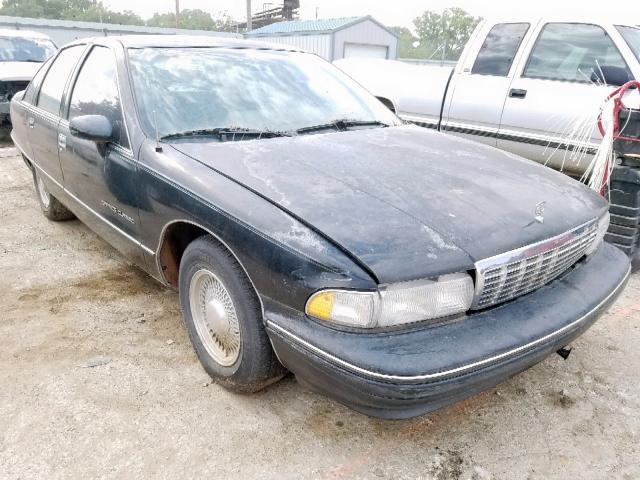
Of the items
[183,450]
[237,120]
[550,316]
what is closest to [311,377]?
[183,450]

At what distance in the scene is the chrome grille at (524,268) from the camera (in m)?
1.95

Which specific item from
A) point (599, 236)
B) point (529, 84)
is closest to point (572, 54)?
point (529, 84)

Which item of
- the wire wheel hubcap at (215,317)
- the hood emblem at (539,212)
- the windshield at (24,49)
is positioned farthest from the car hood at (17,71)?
the hood emblem at (539,212)

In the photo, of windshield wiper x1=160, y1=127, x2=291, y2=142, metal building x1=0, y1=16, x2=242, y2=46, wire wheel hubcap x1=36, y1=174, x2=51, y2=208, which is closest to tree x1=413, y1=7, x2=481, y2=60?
metal building x1=0, y1=16, x2=242, y2=46

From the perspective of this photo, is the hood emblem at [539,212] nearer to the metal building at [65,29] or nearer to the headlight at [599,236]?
the headlight at [599,236]

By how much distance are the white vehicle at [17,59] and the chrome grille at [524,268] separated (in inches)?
301

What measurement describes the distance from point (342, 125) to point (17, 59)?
810cm

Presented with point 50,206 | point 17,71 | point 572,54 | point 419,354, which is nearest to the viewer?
point 419,354

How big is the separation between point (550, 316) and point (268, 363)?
3.75 feet

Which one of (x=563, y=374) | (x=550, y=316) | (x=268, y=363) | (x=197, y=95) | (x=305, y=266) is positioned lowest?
(x=563, y=374)

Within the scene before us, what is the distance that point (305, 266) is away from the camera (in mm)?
1851

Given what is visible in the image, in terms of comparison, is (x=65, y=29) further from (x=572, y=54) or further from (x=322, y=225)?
(x=322, y=225)

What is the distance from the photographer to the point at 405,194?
2.21 metres

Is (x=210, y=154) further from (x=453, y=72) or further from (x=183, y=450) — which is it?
(x=453, y=72)
